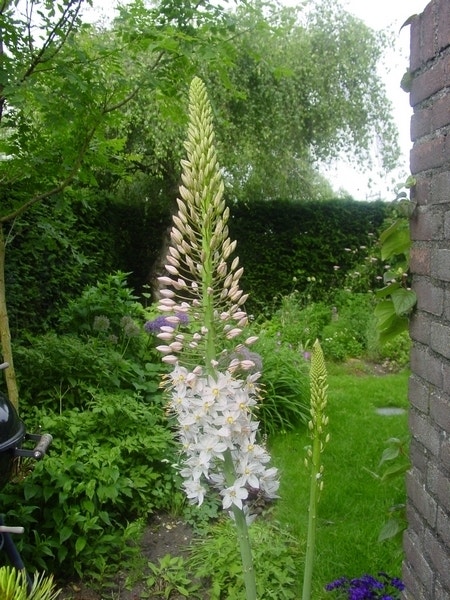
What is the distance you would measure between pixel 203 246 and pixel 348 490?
263cm

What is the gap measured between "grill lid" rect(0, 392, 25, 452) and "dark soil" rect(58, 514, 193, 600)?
111 centimetres

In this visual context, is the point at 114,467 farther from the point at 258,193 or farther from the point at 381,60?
the point at 381,60

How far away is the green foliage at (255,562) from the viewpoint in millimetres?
2619

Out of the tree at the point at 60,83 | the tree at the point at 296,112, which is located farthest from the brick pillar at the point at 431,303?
the tree at the point at 296,112

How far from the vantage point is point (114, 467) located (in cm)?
294

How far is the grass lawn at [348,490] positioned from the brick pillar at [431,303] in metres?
0.53

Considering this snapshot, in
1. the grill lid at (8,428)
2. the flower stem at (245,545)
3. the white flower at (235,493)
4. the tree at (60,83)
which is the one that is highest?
the tree at (60,83)

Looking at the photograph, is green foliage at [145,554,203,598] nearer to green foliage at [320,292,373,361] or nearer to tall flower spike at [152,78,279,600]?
tall flower spike at [152,78,279,600]

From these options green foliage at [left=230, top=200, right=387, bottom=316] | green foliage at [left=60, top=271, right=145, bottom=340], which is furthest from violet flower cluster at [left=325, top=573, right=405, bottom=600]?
green foliage at [left=230, top=200, right=387, bottom=316]

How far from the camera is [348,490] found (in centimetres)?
362

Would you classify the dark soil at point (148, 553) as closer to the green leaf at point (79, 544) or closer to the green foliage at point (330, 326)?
the green leaf at point (79, 544)

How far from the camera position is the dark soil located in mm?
2666

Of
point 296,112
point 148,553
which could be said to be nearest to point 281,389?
point 148,553

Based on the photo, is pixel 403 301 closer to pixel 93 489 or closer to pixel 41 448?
pixel 41 448
